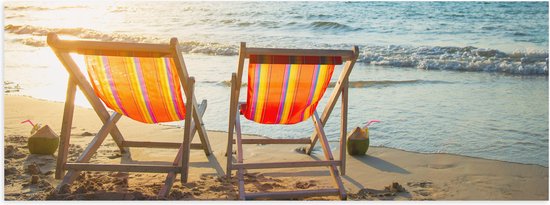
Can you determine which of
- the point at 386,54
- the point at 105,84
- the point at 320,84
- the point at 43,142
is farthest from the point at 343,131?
the point at 386,54

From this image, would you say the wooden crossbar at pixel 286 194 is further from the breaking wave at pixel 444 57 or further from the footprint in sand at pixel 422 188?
the breaking wave at pixel 444 57

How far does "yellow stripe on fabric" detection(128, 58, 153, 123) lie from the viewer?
397 cm

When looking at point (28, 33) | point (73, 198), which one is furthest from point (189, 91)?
point (28, 33)

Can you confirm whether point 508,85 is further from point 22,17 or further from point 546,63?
point 22,17

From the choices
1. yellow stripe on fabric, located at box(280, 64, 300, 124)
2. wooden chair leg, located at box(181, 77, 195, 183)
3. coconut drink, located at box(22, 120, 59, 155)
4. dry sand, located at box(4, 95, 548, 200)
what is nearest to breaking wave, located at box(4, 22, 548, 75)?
dry sand, located at box(4, 95, 548, 200)

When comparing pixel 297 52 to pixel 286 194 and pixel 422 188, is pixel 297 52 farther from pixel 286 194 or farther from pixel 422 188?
pixel 422 188

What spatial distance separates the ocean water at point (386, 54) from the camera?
5816mm

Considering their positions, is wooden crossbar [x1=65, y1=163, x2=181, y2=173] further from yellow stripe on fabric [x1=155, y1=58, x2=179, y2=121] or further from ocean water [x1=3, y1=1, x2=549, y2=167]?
ocean water [x1=3, y1=1, x2=549, y2=167]

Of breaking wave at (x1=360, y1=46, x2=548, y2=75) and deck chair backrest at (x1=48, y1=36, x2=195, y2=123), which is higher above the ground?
deck chair backrest at (x1=48, y1=36, x2=195, y2=123)

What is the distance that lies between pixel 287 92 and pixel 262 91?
16cm

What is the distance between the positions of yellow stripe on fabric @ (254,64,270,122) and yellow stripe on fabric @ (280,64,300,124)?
0.15m

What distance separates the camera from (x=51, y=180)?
13.8ft

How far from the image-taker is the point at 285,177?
4.41 metres

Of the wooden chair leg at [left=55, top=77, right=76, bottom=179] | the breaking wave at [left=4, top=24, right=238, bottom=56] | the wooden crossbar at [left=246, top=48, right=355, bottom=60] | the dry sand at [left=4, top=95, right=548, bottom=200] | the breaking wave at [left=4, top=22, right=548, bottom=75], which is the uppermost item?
the wooden crossbar at [left=246, top=48, right=355, bottom=60]
